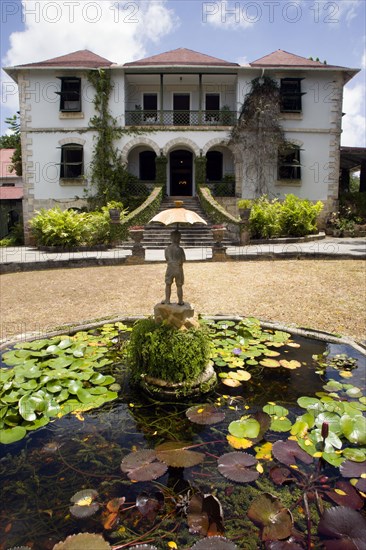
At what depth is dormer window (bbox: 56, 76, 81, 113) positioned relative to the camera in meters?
18.4

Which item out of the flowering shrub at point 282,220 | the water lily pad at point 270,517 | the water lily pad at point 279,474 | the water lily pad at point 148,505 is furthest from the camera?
the flowering shrub at point 282,220

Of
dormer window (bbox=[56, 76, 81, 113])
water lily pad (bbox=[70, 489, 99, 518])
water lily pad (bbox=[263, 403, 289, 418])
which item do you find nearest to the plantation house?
dormer window (bbox=[56, 76, 81, 113])

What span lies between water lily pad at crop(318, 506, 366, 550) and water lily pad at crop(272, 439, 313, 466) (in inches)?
19.0

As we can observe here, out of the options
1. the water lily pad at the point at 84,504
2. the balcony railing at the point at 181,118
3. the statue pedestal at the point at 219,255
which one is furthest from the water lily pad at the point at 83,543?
the balcony railing at the point at 181,118

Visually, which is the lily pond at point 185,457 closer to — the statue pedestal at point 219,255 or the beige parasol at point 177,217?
the beige parasol at point 177,217

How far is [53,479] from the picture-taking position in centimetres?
254

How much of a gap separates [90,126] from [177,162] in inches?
218

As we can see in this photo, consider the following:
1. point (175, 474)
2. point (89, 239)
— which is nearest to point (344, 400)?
point (175, 474)

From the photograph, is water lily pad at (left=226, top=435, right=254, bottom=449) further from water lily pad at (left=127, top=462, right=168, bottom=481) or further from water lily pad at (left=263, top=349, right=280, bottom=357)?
water lily pad at (left=263, top=349, right=280, bottom=357)

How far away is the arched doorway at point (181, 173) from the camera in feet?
71.9

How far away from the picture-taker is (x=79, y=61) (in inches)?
750

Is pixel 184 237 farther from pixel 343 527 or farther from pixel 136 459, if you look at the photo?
pixel 343 527

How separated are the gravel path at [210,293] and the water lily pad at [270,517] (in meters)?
3.58

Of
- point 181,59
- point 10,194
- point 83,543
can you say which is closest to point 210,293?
point 83,543
